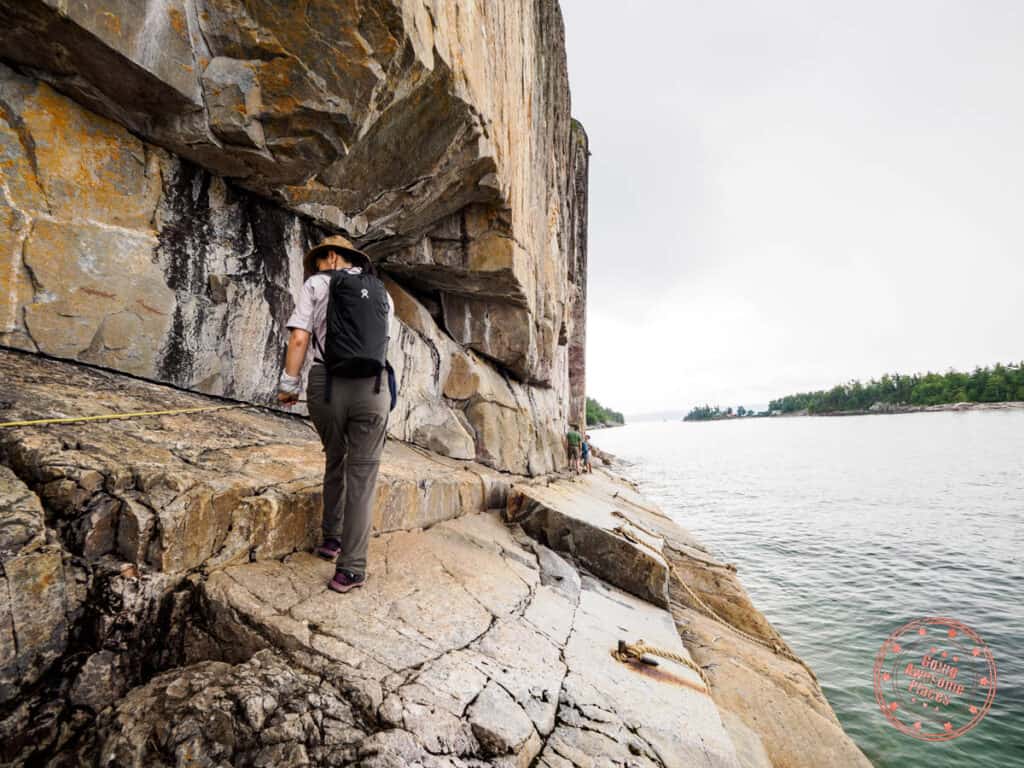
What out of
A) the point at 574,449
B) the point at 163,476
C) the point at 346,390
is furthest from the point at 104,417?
the point at 574,449

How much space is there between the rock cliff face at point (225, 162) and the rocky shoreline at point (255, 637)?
2.79 feet

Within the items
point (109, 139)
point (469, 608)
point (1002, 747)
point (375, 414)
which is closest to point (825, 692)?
point (1002, 747)

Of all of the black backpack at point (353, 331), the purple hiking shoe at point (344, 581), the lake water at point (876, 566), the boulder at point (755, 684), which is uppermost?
the black backpack at point (353, 331)

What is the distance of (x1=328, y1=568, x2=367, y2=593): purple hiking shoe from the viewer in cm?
327

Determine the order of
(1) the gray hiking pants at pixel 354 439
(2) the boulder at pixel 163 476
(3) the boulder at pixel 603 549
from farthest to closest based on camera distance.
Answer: (3) the boulder at pixel 603 549 < (1) the gray hiking pants at pixel 354 439 < (2) the boulder at pixel 163 476

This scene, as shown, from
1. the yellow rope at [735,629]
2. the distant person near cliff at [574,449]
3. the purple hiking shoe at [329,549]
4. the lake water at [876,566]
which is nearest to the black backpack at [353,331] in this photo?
the purple hiking shoe at [329,549]

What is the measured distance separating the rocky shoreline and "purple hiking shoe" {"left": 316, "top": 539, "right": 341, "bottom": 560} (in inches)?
4.1

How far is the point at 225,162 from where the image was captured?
5336 mm

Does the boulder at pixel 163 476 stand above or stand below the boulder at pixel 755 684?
above

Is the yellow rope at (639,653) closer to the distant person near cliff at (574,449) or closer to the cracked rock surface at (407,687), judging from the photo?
the cracked rock surface at (407,687)

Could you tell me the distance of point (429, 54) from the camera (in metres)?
5.09

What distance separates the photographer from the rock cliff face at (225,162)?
4.05 meters

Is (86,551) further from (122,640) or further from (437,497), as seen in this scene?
(437,497)

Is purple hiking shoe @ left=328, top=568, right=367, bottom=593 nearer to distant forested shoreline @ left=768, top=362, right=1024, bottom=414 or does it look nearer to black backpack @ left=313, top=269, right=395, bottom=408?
black backpack @ left=313, top=269, right=395, bottom=408
